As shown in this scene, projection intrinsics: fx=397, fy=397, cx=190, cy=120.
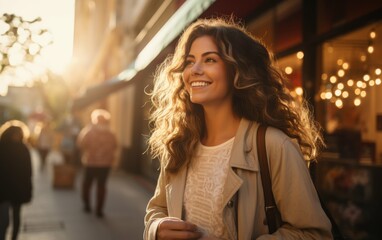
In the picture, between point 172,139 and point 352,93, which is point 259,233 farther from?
point 352,93

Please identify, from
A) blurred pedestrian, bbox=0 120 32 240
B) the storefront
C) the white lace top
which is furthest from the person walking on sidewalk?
the white lace top

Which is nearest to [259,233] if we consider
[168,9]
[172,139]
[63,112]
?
[172,139]

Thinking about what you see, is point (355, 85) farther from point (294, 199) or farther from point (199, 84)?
point (294, 199)

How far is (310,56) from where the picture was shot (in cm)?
529

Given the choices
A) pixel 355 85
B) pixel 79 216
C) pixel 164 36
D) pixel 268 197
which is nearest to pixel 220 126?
pixel 268 197

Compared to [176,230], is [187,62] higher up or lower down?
higher up

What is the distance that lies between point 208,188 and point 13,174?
3983 millimetres

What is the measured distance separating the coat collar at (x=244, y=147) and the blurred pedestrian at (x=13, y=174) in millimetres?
4081

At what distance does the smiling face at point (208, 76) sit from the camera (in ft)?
6.77

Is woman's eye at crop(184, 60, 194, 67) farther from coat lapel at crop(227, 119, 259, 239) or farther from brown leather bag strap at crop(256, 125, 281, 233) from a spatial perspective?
brown leather bag strap at crop(256, 125, 281, 233)

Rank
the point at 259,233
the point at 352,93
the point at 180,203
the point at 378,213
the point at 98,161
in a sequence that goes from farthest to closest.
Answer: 1. the point at 98,161
2. the point at 352,93
3. the point at 378,213
4. the point at 180,203
5. the point at 259,233

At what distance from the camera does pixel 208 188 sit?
198cm

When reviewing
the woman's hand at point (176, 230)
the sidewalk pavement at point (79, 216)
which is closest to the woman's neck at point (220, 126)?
the woman's hand at point (176, 230)

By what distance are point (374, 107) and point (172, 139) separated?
123 inches
